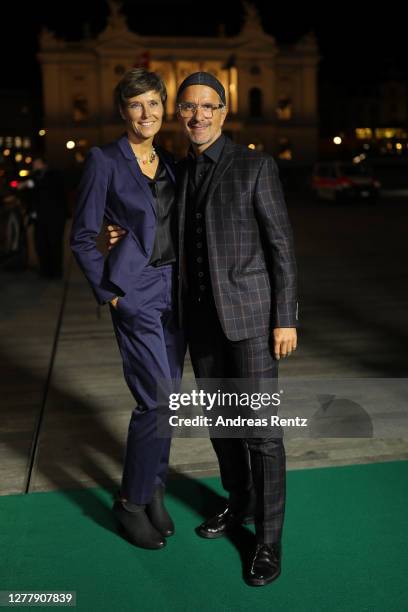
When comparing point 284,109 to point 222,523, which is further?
point 284,109

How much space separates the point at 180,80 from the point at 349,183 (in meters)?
54.0

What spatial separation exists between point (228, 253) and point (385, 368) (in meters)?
3.48

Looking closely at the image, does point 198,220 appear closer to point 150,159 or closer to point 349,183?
point 150,159

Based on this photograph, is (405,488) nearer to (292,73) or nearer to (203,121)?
(203,121)

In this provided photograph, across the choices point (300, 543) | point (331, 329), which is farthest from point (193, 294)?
point (331, 329)

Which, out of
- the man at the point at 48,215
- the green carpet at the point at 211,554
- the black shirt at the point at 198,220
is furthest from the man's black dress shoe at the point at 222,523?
the man at the point at 48,215

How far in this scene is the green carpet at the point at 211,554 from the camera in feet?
9.55

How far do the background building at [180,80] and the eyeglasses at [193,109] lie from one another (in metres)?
72.5

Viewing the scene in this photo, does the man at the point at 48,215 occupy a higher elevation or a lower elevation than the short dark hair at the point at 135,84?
lower

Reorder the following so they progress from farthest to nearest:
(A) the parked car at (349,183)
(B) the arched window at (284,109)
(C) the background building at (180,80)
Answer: (B) the arched window at (284,109), (C) the background building at (180,80), (A) the parked car at (349,183)

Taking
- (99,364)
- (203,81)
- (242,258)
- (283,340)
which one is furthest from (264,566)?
(99,364)

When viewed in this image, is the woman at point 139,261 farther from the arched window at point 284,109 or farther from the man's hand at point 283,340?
the arched window at point 284,109

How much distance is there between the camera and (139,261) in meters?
3.13

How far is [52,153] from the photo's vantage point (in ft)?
257
